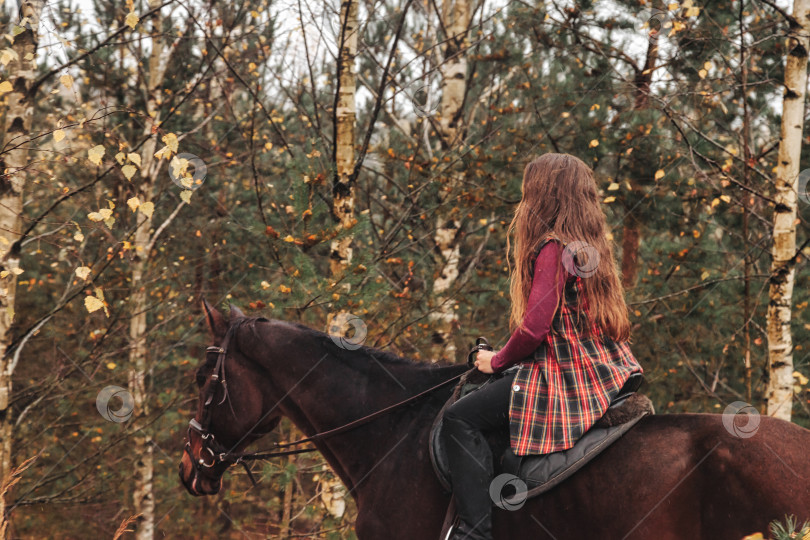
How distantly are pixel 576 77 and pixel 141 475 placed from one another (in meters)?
8.45

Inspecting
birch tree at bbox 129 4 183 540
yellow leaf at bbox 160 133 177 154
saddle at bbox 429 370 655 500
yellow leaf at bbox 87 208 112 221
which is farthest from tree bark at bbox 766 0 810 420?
birch tree at bbox 129 4 183 540

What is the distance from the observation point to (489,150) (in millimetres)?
8828

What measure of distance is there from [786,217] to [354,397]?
3754mm

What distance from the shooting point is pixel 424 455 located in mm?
3344

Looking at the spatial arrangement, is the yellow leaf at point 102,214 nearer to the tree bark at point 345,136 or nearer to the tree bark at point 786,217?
the tree bark at point 345,136

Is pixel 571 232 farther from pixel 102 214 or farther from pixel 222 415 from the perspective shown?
pixel 102 214

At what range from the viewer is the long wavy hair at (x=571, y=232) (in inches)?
119

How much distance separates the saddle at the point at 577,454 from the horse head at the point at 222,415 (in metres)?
1.19

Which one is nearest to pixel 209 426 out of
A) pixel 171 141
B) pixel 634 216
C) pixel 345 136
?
pixel 171 141

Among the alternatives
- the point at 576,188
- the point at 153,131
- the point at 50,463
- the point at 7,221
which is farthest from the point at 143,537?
the point at 576,188

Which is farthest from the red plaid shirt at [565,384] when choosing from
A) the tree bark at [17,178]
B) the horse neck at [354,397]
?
the tree bark at [17,178]

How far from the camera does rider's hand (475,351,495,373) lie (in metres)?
3.14

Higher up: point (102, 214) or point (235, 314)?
point (102, 214)

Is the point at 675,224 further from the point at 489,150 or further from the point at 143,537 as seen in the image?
the point at 143,537
